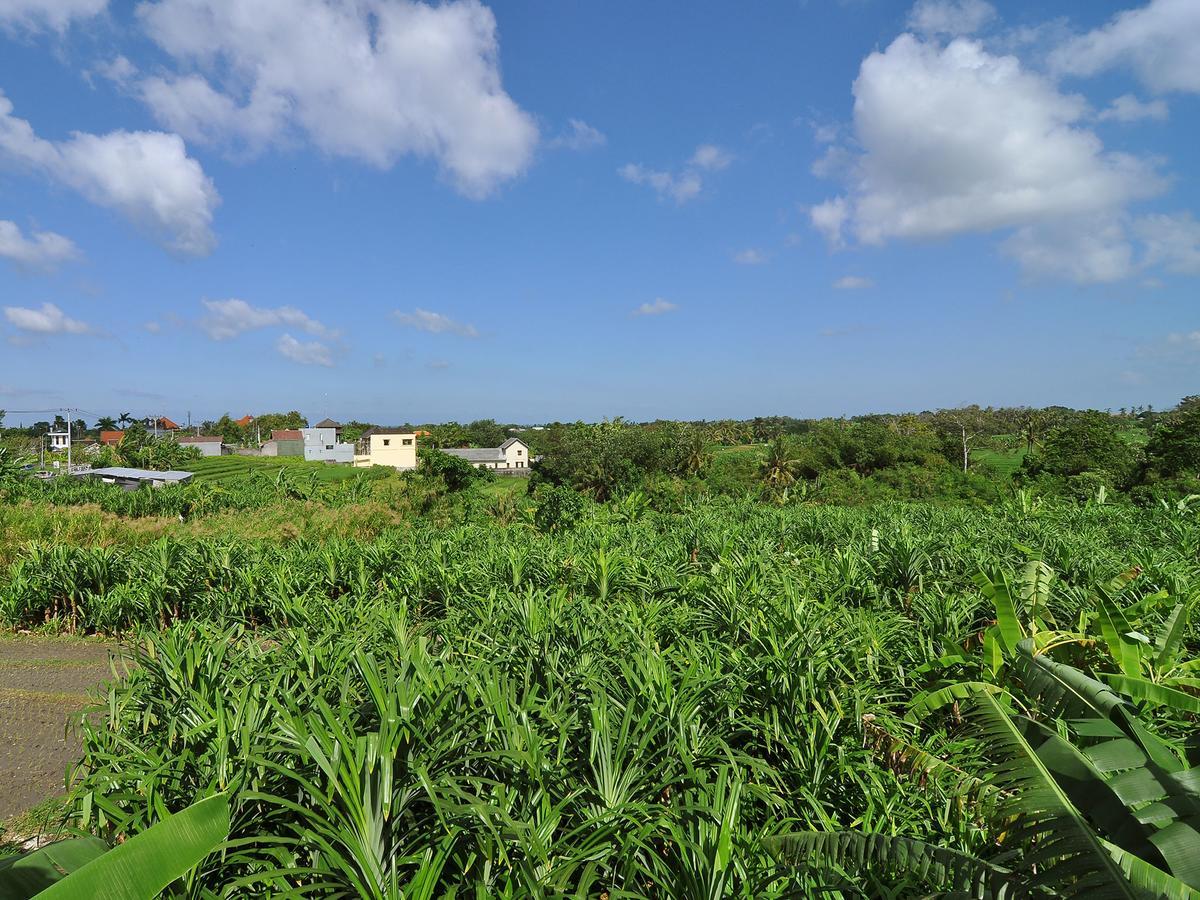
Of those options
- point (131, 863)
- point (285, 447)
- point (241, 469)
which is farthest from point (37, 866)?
point (285, 447)

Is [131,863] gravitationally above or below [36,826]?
above

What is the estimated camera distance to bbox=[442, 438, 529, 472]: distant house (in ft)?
200

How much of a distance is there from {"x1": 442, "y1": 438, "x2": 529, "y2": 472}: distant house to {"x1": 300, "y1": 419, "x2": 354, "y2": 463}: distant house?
10287 millimetres

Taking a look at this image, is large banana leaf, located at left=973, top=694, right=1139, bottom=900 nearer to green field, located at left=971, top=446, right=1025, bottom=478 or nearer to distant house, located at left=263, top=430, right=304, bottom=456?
green field, located at left=971, top=446, right=1025, bottom=478

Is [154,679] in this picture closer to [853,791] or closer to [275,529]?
[853,791]

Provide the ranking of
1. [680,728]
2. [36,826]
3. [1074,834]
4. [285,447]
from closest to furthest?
[1074,834] < [680,728] < [36,826] < [285,447]

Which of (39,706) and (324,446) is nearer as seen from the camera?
(39,706)

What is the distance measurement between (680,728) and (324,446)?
217 feet

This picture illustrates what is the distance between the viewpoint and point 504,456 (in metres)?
63.1

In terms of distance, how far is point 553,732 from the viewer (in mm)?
2721

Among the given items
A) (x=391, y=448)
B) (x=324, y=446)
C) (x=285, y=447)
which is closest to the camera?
(x=391, y=448)

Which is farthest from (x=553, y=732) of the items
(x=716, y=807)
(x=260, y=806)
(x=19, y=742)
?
(x=19, y=742)

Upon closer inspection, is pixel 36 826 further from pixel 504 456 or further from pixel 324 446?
pixel 324 446

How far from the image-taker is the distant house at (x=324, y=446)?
6041cm
